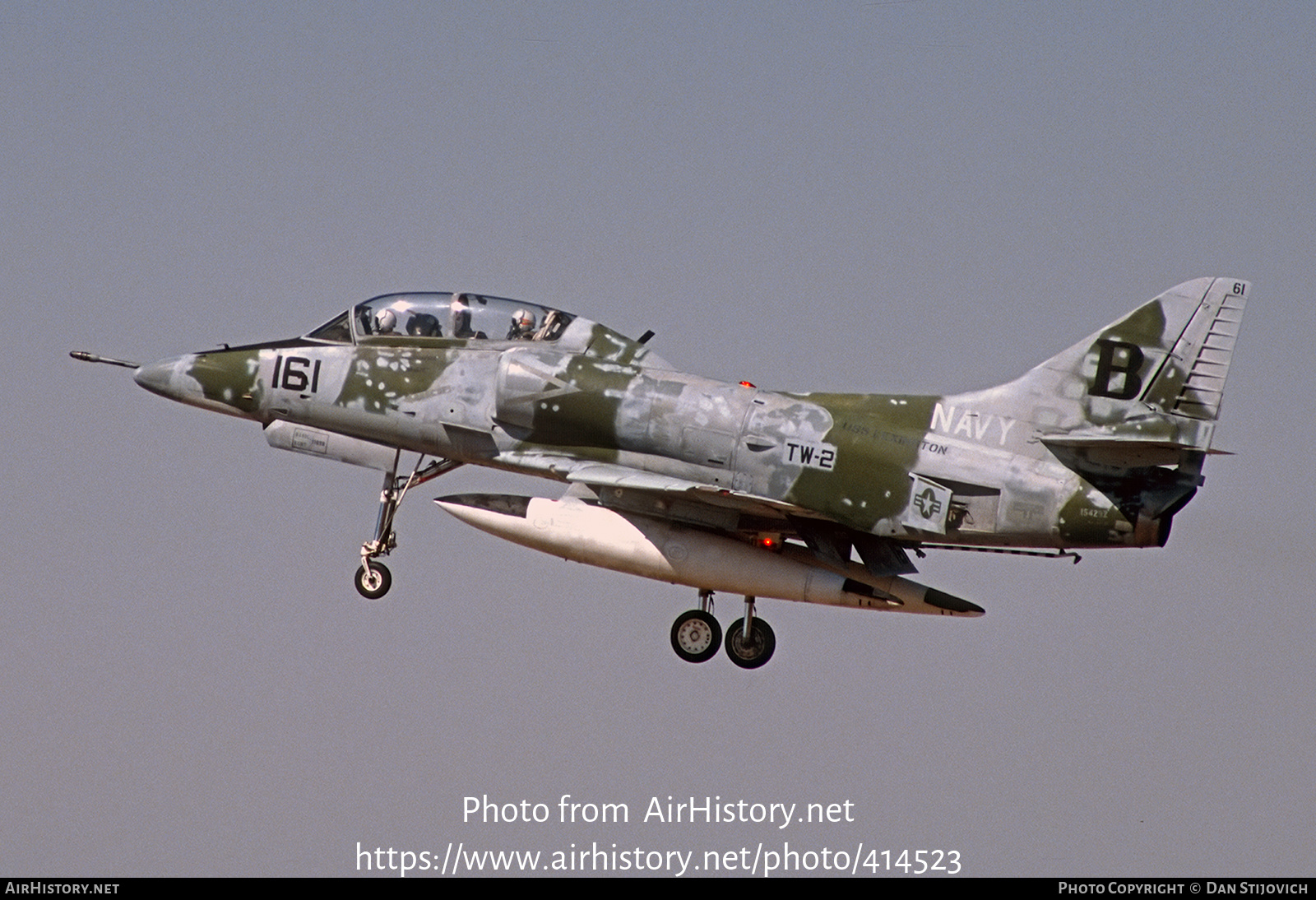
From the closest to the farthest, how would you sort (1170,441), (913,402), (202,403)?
(1170,441)
(913,402)
(202,403)

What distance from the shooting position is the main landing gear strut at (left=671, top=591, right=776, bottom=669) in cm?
3177

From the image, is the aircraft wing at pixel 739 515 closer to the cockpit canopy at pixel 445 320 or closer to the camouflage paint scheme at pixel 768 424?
the camouflage paint scheme at pixel 768 424

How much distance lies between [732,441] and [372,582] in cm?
543

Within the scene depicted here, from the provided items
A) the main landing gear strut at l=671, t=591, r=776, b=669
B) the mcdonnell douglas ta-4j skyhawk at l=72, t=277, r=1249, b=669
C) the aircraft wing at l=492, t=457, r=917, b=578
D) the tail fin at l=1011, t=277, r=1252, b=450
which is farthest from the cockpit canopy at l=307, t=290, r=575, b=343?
the tail fin at l=1011, t=277, r=1252, b=450

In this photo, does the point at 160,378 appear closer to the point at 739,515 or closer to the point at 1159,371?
the point at 739,515

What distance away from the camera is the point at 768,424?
30.1 metres

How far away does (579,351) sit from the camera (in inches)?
1222

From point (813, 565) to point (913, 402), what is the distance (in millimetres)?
2612

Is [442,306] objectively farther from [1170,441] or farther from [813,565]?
[1170,441]

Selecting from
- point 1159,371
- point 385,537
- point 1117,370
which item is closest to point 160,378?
point 385,537

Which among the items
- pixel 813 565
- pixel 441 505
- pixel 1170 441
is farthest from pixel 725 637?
pixel 1170 441

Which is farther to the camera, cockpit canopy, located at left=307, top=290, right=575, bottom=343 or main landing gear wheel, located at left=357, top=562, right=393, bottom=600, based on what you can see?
main landing gear wheel, located at left=357, top=562, right=393, bottom=600

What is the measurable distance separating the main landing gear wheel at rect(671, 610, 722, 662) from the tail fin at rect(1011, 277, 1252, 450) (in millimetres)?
5450

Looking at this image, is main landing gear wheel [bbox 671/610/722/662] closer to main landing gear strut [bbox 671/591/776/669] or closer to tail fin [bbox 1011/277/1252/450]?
main landing gear strut [bbox 671/591/776/669]
